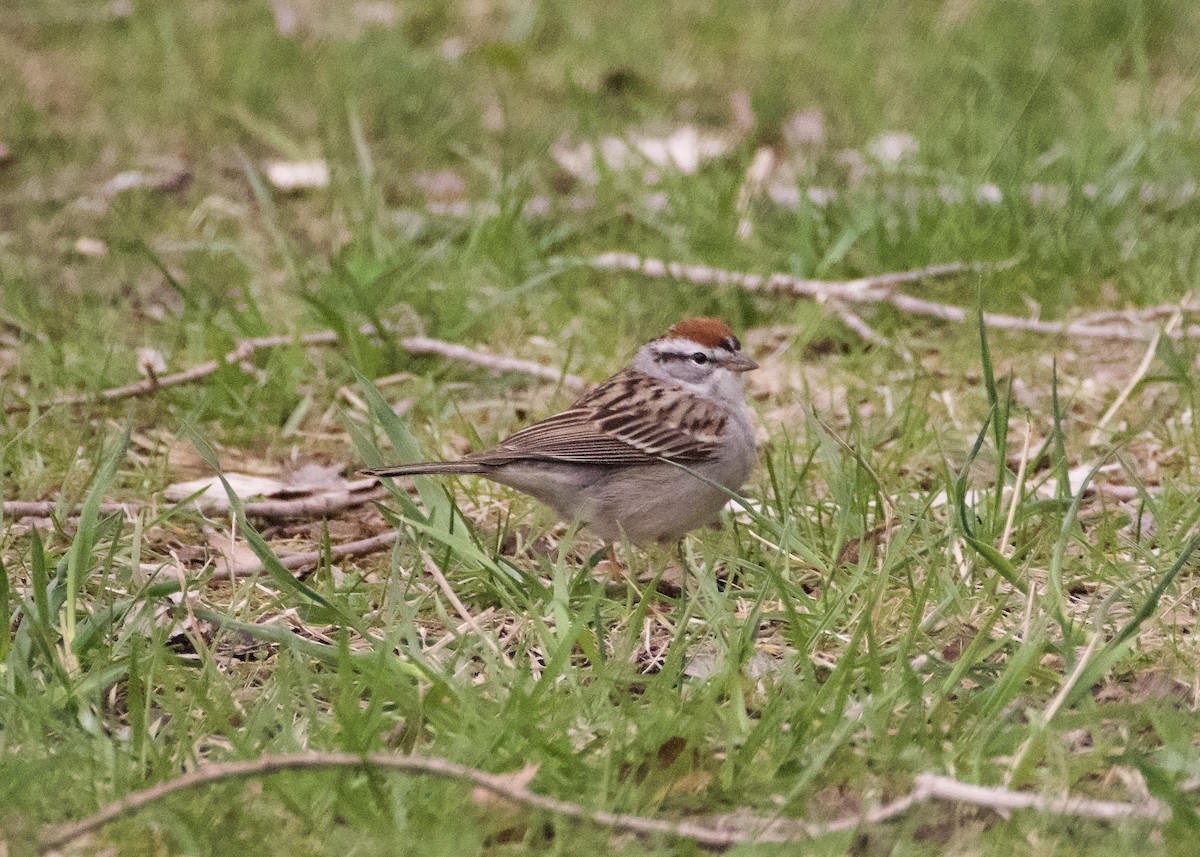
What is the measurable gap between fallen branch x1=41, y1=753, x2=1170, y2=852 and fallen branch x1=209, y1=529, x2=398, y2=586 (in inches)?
50.0

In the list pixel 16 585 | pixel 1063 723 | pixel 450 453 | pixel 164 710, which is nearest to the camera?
pixel 1063 723

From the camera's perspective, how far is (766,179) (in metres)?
7.15

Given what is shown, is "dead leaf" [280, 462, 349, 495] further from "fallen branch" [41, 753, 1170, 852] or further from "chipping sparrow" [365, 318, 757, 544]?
"fallen branch" [41, 753, 1170, 852]

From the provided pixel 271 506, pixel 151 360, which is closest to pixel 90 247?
pixel 151 360

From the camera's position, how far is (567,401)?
532cm

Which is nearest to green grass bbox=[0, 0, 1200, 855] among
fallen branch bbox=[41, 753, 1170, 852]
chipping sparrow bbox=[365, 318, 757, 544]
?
fallen branch bbox=[41, 753, 1170, 852]

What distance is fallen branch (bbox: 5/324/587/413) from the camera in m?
5.10

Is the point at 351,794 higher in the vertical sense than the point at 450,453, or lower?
higher

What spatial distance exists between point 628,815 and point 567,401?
265 cm

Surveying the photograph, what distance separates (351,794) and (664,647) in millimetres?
1067

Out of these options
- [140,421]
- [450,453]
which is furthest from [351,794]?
[140,421]

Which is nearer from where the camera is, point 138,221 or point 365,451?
point 365,451

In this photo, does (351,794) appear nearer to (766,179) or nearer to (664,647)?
(664,647)

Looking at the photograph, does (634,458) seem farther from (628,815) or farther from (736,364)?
(628,815)
